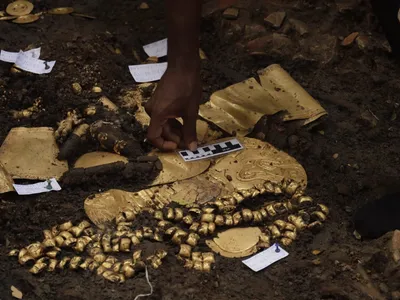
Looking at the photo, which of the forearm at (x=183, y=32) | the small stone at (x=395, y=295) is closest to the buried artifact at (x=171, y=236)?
the small stone at (x=395, y=295)

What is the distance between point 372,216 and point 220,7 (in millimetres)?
1353

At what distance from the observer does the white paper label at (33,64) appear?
10.2 feet

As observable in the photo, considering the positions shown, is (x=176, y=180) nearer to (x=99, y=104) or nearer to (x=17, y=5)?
(x=99, y=104)

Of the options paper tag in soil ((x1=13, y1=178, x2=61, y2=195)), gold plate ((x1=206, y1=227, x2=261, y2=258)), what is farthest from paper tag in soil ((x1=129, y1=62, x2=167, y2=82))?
gold plate ((x1=206, y1=227, x2=261, y2=258))

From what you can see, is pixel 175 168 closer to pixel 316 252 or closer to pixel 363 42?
pixel 316 252

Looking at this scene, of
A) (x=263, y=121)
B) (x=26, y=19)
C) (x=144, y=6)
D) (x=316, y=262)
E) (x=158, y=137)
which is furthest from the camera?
(x=144, y=6)

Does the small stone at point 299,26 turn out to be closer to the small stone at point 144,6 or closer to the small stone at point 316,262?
the small stone at point 144,6

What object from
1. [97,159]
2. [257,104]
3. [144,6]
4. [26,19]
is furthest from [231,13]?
[97,159]

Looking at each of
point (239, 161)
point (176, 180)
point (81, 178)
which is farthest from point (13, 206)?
point (239, 161)

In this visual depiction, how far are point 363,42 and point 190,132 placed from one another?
100 centimetres

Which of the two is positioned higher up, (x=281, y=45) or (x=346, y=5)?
(x=346, y=5)

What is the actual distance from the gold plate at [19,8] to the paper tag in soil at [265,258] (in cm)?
176

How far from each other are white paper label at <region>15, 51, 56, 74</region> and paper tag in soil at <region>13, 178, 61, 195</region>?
0.70 meters

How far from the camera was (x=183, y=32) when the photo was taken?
2.42 meters
